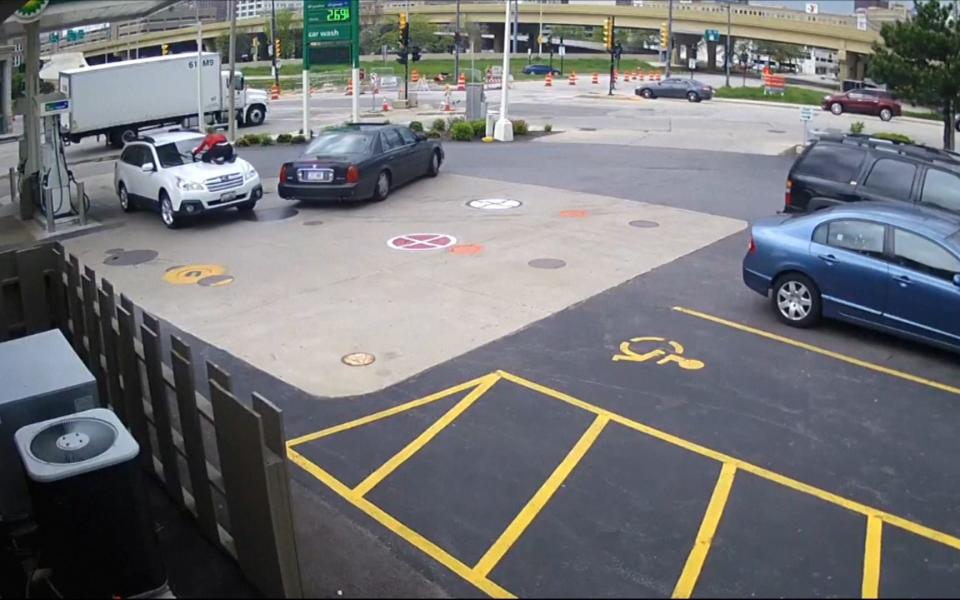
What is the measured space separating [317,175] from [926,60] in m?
15.6

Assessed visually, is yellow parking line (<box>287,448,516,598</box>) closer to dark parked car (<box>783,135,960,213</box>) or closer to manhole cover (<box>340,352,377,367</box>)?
manhole cover (<box>340,352,377,367</box>)

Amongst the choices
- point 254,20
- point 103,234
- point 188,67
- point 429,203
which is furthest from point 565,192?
point 254,20

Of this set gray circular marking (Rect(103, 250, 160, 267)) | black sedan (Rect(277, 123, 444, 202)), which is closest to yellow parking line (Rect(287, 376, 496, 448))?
gray circular marking (Rect(103, 250, 160, 267))

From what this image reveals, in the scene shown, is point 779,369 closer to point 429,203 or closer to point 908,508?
point 908,508

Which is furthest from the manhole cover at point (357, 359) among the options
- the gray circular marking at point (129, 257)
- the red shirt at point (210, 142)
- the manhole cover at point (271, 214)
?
the red shirt at point (210, 142)

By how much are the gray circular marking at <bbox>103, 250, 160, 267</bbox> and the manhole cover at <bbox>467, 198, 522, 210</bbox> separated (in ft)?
20.3

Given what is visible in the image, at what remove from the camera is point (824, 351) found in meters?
10.1

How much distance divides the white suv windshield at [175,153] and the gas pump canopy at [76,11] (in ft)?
8.38

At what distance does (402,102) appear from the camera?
47781 millimetres

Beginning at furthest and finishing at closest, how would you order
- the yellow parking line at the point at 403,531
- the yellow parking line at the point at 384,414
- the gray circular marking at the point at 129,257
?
1. the gray circular marking at the point at 129,257
2. the yellow parking line at the point at 384,414
3. the yellow parking line at the point at 403,531

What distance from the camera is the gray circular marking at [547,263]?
1352cm

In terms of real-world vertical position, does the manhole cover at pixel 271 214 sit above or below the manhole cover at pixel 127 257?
above

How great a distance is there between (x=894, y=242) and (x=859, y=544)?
4877 mm

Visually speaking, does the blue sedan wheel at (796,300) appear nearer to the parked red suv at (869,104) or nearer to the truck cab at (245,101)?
the truck cab at (245,101)
